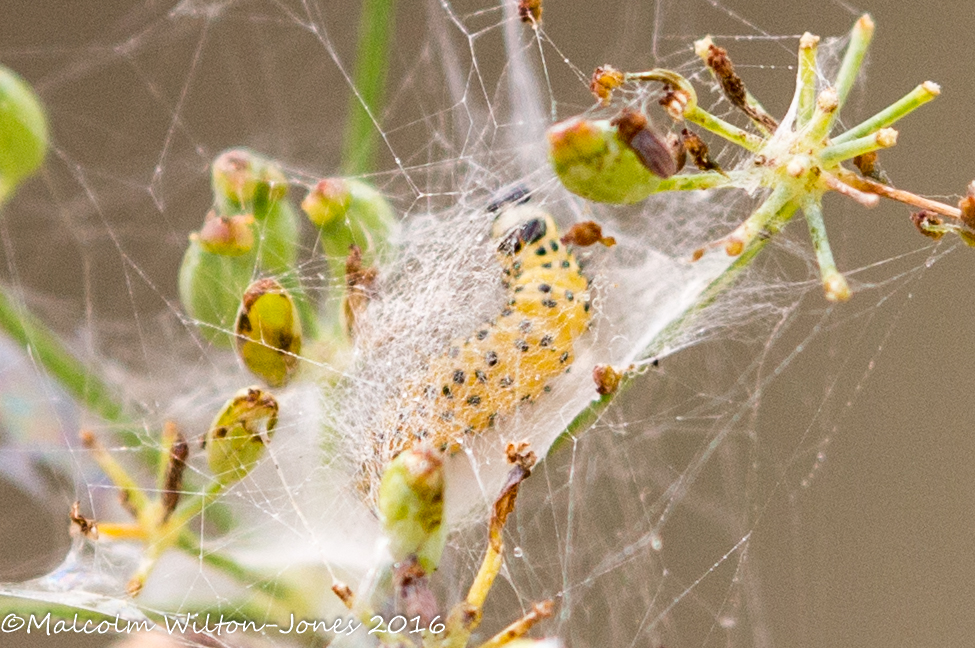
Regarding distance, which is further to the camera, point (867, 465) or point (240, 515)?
point (867, 465)

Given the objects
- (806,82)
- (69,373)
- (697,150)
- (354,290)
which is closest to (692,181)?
(697,150)

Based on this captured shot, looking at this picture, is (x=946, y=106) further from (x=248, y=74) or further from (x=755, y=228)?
(x=755, y=228)

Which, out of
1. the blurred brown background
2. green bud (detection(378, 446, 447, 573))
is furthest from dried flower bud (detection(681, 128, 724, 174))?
the blurred brown background

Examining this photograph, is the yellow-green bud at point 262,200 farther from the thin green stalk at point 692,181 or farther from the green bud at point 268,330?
the thin green stalk at point 692,181

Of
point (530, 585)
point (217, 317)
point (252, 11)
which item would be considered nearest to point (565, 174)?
point (217, 317)

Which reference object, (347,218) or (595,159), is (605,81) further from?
(347,218)

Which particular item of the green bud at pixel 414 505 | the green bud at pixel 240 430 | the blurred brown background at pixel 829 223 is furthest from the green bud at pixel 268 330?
the blurred brown background at pixel 829 223

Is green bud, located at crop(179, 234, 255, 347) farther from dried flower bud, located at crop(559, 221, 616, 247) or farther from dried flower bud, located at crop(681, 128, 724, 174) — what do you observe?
dried flower bud, located at crop(681, 128, 724, 174)
